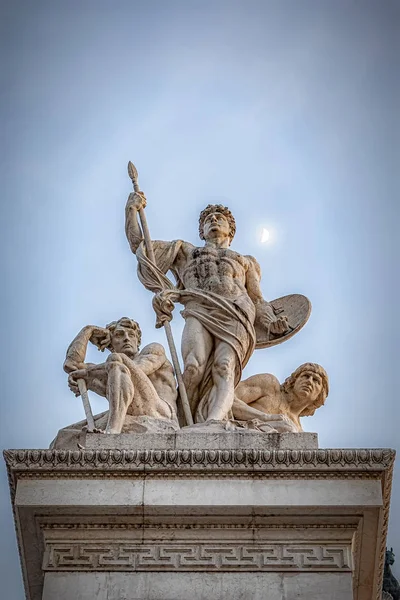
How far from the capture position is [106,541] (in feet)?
40.7

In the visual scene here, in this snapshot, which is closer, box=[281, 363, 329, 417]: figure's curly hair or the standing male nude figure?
the standing male nude figure

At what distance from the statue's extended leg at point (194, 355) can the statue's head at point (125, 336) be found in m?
0.58

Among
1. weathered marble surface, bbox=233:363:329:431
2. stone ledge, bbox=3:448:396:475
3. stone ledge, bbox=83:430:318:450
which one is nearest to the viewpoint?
stone ledge, bbox=3:448:396:475

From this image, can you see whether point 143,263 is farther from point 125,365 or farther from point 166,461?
point 166,461

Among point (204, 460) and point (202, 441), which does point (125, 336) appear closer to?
point (202, 441)

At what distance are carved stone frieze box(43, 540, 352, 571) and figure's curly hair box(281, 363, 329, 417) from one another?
125 inches

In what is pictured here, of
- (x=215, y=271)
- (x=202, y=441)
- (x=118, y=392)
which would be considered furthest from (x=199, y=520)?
(x=215, y=271)

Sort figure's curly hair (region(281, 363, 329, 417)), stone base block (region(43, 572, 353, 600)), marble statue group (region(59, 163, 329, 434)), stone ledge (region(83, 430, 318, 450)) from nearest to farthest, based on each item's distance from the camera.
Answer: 1. stone base block (region(43, 572, 353, 600))
2. stone ledge (region(83, 430, 318, 450))
3. marble statue group (region(59, 163, 329, 434))
4. figure's curly hair (region(281, 363, 329, 417))

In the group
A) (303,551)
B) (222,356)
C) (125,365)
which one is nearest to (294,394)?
(222,356)

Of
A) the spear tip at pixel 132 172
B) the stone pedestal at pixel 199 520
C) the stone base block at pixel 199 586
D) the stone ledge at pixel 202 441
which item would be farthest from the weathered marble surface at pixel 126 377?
the spear tip at pixel 132 172

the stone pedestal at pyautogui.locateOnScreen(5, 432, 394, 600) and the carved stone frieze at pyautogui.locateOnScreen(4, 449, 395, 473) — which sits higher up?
the carved stone frieze at pyautogui.locateOnScreen(4, 449, 395, 473)

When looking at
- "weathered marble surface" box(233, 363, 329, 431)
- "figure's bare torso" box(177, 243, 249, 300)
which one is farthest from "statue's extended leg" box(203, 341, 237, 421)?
"figure's bare torso" box(177, 243, 249, 300)

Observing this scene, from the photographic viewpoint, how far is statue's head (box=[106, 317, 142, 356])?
1516cm

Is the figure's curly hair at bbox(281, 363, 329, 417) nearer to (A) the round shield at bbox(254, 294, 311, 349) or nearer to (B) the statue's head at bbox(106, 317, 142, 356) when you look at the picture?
(A) the round shield at bbox(254, 294, 311, 349)
